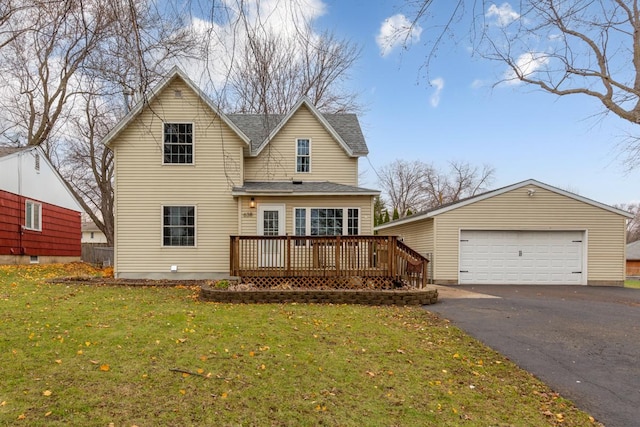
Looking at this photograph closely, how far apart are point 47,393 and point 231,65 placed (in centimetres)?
334

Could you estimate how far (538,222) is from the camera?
14.1 m

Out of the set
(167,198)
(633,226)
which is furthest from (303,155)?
(633,226)

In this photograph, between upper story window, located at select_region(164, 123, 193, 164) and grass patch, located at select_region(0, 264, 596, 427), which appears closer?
grass patch, located at select_region(0, 264, 596, 427)

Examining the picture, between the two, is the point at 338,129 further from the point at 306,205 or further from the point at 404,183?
the point at 404,183

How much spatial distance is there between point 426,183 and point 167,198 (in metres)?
33.8

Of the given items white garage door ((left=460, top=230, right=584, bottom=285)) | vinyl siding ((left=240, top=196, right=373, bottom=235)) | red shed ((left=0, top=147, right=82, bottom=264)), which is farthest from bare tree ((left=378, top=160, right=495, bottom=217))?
red shed ((left=0, top=147, right=82, bottom=264))

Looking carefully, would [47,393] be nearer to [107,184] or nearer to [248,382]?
[248,382]

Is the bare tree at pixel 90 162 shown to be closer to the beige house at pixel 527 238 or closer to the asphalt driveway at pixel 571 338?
the beige house at pixel 527 238

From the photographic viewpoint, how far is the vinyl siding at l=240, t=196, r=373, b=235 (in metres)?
12.3

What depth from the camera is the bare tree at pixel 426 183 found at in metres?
41.5

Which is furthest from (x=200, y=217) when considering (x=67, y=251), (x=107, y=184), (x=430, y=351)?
(x=107, y=184)

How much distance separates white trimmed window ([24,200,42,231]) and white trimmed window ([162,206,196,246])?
Answer: 9.13 metres

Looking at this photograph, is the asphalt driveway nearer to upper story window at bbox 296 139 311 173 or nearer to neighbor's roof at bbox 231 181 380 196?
neighbor's roof at bbox 231 181 380 196

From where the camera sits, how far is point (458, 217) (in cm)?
1424
